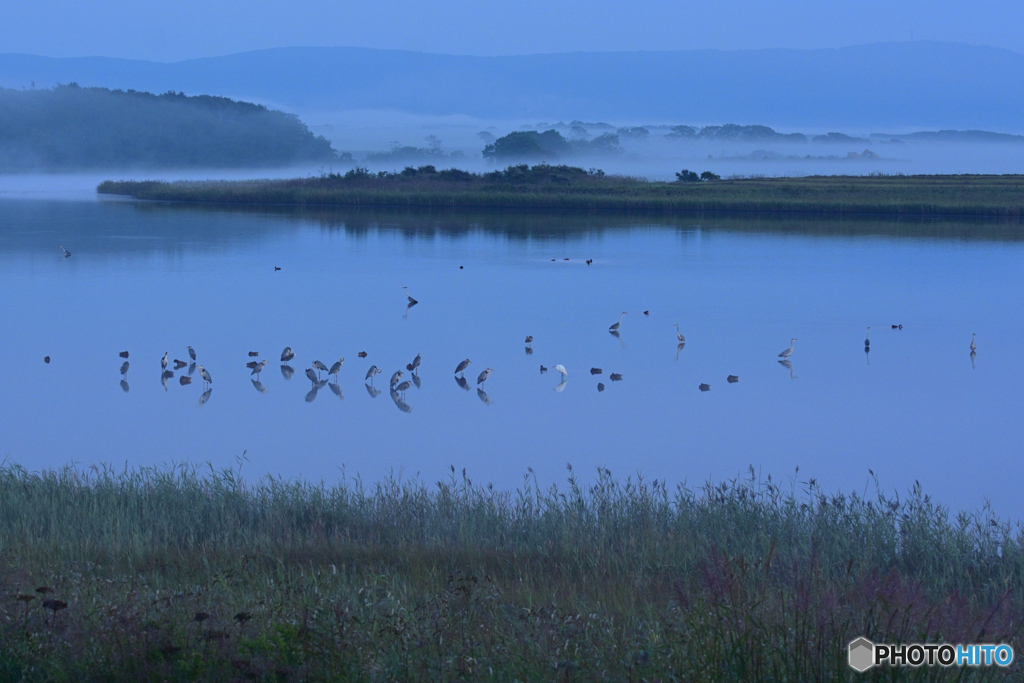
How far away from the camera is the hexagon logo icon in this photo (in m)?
2.67

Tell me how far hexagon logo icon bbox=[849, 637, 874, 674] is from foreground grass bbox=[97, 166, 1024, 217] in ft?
103

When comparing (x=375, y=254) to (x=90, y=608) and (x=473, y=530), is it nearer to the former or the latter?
(x=473, y=530)

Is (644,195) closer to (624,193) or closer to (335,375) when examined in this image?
(624,193)

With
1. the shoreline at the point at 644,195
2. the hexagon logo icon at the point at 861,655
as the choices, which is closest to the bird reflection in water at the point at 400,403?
the hexagon logo icon at the point at 861,655

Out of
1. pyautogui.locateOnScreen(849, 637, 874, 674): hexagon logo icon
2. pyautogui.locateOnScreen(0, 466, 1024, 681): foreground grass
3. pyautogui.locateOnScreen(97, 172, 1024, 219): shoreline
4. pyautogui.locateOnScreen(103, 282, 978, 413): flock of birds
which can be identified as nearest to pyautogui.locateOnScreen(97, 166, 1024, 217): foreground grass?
pyautogui.locateOnScreen(97, 172, 1024, 219): shoreline

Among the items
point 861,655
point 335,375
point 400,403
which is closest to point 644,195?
point 335,375

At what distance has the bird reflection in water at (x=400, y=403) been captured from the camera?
336 inches

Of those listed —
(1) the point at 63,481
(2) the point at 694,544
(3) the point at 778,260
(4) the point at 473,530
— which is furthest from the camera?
(3) the point at 778,260

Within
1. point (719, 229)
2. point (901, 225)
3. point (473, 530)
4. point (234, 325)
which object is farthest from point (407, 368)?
point (901, 225)

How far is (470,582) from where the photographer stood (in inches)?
156

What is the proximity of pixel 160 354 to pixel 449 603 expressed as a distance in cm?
810

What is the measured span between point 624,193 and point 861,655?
36.2 meters

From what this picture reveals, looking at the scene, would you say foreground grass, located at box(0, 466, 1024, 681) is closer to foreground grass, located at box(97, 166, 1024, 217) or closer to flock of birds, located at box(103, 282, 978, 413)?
flock of birds, located at box(103, 282, 978, 413)

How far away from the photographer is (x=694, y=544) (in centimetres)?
466
